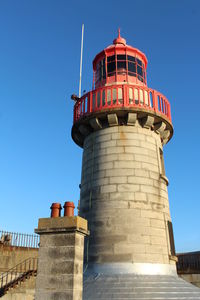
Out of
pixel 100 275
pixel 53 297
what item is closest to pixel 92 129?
pixel 100 275

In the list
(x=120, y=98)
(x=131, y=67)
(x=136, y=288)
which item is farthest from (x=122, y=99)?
(x=136, y=288)

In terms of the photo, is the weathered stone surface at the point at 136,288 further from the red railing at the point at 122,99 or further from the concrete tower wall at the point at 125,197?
the red railing at the point at 122,99

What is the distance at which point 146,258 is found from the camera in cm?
1005

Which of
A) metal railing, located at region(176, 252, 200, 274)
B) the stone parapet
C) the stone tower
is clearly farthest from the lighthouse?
metal railing, located at region(176, 252, 200, 274)

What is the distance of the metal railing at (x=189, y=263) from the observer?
17.0 meters

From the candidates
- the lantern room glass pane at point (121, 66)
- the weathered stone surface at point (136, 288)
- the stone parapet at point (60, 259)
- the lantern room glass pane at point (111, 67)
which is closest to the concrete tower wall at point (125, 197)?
the weathered stone surface at point (136, 288)

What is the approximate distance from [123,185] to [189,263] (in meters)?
11.3

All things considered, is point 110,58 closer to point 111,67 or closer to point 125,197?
point 111,67

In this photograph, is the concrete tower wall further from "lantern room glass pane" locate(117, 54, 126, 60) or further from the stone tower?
"lantern room glass pane" locate(117, 54, 126, 60)

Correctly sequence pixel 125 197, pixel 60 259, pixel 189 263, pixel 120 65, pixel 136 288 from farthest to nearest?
1. pixel 189 263
2. pixel 120 65
3. pixel 125 197
4. pixel 136 288
5. pixel 60 259

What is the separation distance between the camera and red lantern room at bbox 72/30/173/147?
39.7 feet

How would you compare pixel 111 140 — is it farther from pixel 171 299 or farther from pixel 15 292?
pixel 15 292

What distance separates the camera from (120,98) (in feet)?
41.3

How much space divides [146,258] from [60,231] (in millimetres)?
5076
